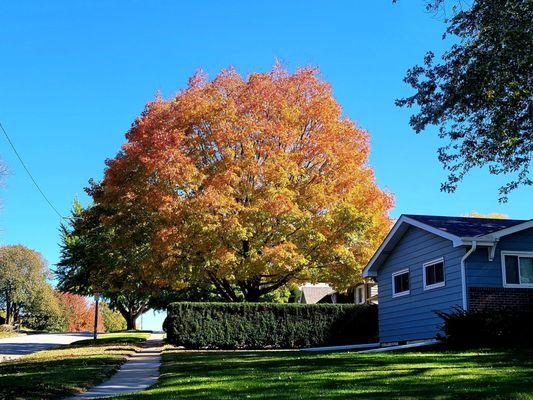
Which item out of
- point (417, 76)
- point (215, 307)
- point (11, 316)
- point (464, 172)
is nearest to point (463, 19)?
point (417, 76)

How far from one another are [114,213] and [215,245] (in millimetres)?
7082

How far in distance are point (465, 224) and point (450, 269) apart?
1.97 metres

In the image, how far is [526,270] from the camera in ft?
66.0

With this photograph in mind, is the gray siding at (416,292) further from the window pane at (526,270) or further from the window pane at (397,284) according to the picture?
the window pane at (526,270)

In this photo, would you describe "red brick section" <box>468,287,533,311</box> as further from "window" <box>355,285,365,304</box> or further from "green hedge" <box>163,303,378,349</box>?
"window" <box>355,285,365,304</box>

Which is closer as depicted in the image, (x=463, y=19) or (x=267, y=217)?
(x=463, y=19)

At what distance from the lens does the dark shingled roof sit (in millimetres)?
20203

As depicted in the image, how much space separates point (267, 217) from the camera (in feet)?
88.5

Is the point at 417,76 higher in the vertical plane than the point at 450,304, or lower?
higher

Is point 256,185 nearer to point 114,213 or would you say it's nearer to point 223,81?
point 223,81

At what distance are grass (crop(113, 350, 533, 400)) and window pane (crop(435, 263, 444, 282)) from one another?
18.5ft

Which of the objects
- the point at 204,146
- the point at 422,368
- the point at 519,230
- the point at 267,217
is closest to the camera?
the point at 422,368

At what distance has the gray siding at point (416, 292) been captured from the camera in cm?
2042

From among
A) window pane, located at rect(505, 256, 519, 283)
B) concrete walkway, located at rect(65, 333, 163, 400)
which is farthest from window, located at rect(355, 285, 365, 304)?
concrete walkway, located at rect(65, 333, 163, 400)
